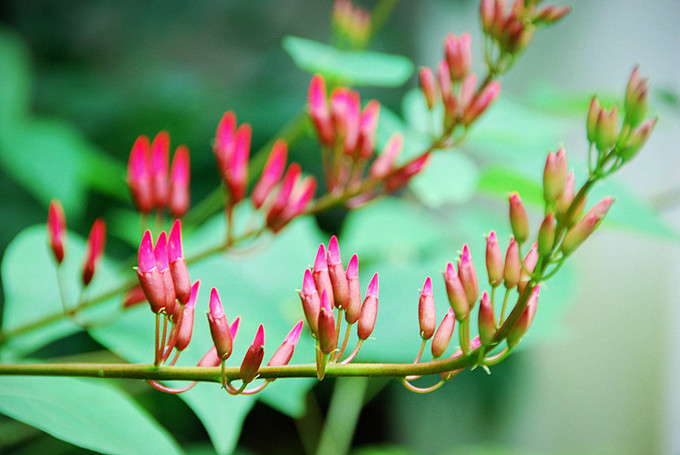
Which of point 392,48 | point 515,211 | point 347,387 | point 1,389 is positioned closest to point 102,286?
point 1,389

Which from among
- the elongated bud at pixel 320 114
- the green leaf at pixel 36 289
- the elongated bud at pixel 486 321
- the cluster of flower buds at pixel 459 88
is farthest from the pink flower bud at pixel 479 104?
the green leaf at pixel 36 289

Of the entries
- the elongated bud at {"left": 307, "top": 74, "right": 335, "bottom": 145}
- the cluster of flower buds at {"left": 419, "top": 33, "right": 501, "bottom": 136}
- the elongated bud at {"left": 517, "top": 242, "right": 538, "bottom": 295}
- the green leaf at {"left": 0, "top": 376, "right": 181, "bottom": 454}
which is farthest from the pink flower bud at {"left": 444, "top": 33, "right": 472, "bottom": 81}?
the green leaf at {"left": 0, "top": 376, "right": 181, "bottom": 454}

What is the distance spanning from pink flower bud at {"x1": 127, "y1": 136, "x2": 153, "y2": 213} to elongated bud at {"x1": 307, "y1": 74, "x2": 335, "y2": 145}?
5.5 inches

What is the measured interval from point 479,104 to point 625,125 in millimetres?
164

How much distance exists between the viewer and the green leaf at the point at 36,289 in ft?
1.52

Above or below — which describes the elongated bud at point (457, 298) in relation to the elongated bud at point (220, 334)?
above

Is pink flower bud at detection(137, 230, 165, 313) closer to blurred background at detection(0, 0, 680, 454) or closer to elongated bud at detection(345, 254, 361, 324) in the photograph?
elongated bud at detection(345, 254, 361, 324)

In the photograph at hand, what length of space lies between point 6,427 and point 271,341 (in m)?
0.43

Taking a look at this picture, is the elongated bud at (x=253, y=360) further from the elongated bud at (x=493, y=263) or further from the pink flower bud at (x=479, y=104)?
the pink flower bud at (x=479, y=104)

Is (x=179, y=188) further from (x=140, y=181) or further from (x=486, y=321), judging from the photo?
(x=486, y=321)

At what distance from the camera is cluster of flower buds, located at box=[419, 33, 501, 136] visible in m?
0.43

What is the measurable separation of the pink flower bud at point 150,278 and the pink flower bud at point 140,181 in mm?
218

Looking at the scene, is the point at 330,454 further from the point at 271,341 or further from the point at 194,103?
the point at 194,103

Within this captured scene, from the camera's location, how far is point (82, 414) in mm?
300
